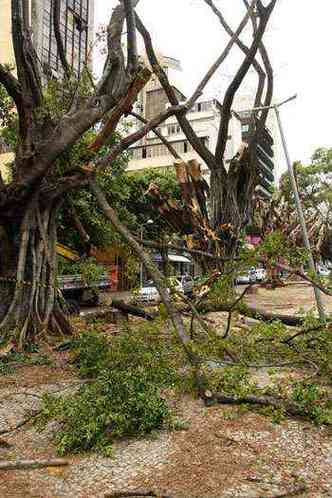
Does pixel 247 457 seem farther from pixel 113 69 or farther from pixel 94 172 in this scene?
pixel 113 69

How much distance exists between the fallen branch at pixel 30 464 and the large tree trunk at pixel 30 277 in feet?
14.8

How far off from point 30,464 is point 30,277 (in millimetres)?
5499

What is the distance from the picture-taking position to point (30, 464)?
3.91 meters

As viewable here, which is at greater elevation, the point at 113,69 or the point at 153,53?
the point at 153,53

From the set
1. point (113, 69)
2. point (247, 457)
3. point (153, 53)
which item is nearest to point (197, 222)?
point (153, 53)

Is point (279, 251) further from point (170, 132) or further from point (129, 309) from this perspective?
point (170, 132)

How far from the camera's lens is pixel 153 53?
16.0 m

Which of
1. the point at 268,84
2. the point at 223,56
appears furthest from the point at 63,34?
the point at 223,56

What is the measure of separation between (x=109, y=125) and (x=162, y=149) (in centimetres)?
3364

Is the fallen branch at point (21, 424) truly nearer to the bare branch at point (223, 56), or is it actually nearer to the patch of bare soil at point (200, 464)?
the patch of bare soil at point (200, 464)

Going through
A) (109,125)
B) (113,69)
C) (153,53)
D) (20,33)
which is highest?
(153,53)

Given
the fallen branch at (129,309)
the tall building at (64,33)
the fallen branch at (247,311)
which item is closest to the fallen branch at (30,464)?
the fallen branch at (247,311)

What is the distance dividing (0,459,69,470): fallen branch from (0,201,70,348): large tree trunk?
4504mm

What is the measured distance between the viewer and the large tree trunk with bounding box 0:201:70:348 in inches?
333
